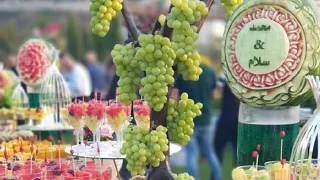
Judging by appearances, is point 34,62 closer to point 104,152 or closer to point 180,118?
point 104,152

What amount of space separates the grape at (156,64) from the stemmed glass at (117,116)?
97 centimetres

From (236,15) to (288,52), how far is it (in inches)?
10.4

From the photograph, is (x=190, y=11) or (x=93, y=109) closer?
(x=190, y=11)

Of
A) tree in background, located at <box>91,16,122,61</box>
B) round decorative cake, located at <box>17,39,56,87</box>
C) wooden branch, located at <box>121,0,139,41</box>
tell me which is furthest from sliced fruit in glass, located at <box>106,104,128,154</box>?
tree in background, located at <box>91,16,122,61</box>

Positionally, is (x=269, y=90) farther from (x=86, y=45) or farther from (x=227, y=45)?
(x=86, y=45)

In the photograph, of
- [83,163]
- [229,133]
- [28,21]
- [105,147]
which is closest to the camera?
[83,163]

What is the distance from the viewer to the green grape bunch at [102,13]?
219 centimetres

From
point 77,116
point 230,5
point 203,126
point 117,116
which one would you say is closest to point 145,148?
point 230,5

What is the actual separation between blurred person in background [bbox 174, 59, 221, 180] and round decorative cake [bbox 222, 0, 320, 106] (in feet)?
10.8

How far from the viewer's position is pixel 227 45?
2.46m

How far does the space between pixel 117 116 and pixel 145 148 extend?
0.94 meters

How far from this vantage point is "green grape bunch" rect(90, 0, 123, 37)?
2.19 m

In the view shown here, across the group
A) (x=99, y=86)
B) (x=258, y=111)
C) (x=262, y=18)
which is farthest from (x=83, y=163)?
(x=99, y=86)

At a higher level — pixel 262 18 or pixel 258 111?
pixel 262 18
